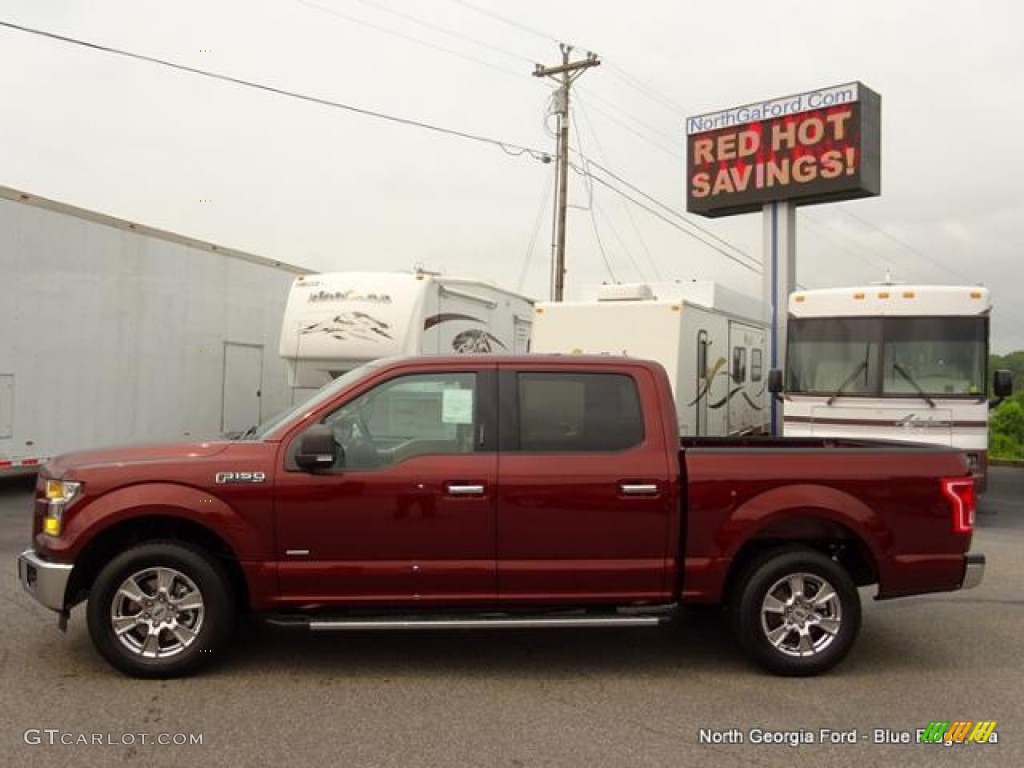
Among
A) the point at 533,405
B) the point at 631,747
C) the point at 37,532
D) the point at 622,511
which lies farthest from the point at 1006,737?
the point at 37,532

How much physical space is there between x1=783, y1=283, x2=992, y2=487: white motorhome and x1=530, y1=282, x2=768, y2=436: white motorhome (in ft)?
4.55

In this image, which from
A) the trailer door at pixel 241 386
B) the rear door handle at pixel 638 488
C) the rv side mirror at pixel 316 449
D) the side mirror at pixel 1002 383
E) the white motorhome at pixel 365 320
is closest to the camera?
the rv side mirror at pixel 316 449

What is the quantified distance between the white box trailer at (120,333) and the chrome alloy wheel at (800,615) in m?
8.28

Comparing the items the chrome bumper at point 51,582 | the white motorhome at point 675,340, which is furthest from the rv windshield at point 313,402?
the white motorhome at point 675,340

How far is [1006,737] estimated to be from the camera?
4227 millimetres

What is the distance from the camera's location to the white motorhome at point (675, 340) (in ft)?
38.4

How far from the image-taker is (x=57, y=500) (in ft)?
15.9

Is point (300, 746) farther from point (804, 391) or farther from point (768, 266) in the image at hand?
point (768, 266)

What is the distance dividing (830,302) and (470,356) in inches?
291

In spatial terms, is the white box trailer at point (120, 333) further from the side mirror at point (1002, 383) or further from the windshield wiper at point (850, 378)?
the side mirror at point (1002, 383)

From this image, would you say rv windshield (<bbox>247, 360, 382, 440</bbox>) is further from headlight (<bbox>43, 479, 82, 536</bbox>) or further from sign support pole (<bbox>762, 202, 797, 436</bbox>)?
sign support pole (<bbox>762, 202, 797, 436</bbox>)

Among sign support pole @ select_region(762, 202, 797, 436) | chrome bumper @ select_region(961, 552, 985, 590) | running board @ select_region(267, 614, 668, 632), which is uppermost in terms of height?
sign support pole @ select_region(762, 202, 797, 436)

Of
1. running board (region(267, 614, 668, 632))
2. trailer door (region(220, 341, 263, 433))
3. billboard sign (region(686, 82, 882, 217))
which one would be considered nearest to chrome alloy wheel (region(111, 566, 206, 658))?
running board (region(267, 614, 668, 632))

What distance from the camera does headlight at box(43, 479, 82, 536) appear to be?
4.81 m
